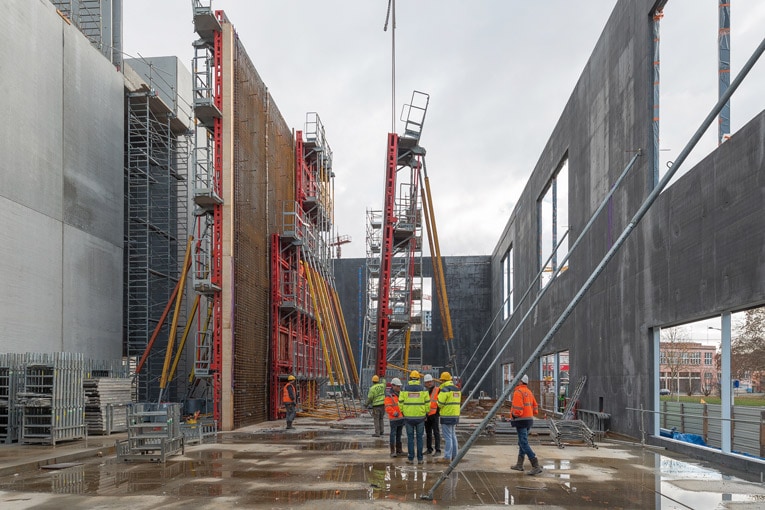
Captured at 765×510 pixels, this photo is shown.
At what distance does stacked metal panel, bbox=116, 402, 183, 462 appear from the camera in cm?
1467

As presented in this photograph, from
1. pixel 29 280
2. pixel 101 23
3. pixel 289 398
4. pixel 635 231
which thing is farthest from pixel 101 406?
pixel 635 231

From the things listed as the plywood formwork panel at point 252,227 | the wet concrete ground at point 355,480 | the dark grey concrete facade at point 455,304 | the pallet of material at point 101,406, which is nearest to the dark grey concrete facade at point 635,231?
the wet concrete ground at point 355,480

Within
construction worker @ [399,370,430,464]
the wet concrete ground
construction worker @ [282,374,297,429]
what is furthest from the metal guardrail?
construction worker @ [282,374,297,429]

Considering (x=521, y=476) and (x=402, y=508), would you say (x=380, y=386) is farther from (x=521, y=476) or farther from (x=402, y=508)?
(x=402, y=508)

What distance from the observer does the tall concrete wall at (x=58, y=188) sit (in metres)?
20.8

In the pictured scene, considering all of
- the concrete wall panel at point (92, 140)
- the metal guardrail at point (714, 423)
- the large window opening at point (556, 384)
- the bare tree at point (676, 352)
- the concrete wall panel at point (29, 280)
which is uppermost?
the concrete wall panel at point (92, 140)

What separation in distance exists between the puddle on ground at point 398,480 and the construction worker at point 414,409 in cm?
44

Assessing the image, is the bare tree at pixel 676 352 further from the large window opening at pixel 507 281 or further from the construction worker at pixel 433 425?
the large window opening at pixel 507 281

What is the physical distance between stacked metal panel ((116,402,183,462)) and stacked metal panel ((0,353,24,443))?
13.8 feet

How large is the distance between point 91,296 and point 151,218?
22.7ft

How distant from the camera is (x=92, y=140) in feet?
83.4

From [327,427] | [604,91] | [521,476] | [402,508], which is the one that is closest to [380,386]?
[327,427]

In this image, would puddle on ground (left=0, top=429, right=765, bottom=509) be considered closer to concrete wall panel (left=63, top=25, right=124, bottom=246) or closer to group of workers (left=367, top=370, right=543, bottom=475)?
group of workers (left=367, top=370, right=543, bottom=475)

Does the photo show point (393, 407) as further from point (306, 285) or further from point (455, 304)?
point (455, 304)
